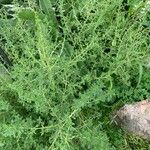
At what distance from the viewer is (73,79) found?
2.43 metres

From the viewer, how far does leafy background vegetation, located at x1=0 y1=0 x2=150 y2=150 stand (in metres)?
2.18

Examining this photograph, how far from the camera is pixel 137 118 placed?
250cm

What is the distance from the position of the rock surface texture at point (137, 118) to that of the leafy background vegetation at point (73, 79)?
5 cm

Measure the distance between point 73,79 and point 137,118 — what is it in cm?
46

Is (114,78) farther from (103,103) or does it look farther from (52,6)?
(52,6)

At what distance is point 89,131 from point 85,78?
0.96 ft

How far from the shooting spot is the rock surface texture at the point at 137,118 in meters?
2.49

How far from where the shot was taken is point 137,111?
8.20ft

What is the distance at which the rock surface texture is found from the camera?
8.16ft

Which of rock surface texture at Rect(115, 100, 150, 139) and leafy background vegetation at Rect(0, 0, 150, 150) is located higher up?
leafy background vegetation at Rect(0, 0, 150, 150)

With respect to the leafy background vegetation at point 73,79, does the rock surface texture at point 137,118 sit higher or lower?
lower

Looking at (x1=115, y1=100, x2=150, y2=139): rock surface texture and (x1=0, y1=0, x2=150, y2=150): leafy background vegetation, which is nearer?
(x1=0, y1=0, x2=150, y2=150): leafy background vegetation

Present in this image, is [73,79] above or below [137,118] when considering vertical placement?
above

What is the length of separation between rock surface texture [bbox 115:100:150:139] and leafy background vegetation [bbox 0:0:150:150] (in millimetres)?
52
